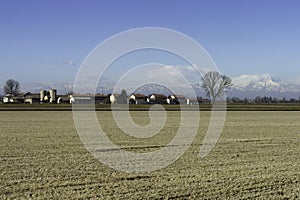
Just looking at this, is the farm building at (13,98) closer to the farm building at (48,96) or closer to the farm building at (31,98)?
the farm building at (31,98)

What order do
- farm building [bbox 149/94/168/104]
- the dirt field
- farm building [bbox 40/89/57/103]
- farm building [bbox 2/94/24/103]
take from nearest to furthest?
the dirt field < farm building [bbox 149/94/168/104] < farm building [bbox 40/89/57/103] < farm building [bbox 2/94/24/103]

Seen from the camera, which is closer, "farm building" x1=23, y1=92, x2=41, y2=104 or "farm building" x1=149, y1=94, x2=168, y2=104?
"farm building" x1=149, y1=94, x2=168, y2=104

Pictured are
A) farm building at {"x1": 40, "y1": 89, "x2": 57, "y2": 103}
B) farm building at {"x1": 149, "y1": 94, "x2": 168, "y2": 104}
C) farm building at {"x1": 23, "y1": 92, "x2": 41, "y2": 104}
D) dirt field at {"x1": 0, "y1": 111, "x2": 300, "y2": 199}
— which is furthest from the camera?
farm building at {"x1": 23, "y1": 92, "x2": 41, "y2": 104}

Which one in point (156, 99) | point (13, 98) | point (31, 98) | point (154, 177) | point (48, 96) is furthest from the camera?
point (31, 98)

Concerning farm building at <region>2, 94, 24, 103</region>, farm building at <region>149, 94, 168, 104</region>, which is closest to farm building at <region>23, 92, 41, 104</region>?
farm building at <region>2, 94, 24, 103</region>

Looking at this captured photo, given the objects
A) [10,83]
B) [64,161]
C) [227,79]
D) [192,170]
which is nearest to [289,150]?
[192,170]

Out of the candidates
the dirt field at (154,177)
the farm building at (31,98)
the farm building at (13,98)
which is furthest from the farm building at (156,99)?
the dirt field at (154,177)

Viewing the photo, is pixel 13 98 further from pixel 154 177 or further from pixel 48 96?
pixel 154 177

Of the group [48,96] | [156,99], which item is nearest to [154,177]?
[156,99]

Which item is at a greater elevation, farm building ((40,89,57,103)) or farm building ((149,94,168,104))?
farm building ((40,89,57,103))

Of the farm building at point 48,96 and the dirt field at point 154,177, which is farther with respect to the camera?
the farm building at point 48,96

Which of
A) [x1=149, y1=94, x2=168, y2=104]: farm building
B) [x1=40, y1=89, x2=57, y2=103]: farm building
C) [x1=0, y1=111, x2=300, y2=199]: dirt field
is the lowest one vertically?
[x1=0, y1=111, x2=300, y2=199]: dirt field

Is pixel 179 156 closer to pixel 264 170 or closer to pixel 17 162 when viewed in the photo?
pixel 264 170

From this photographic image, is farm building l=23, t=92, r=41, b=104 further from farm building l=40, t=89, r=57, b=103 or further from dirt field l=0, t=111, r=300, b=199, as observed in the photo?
dirt field l=0, t=111, r=300, b=199
